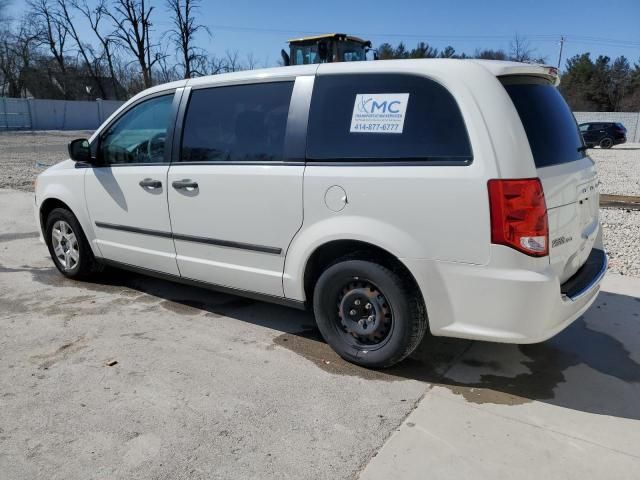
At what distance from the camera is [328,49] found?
15.5m

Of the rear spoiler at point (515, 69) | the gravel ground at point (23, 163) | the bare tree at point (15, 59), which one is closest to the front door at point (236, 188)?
the rear spoiler at point (515, 69)

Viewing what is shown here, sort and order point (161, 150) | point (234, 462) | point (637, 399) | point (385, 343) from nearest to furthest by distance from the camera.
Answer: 1. point (234, 462)
2. point (637, 399)
3. point (385, 343)
4. point (161, 150)

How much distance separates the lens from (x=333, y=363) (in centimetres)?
353

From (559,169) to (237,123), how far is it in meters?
2.18

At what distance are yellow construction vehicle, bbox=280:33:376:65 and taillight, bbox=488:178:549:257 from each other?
1321cm

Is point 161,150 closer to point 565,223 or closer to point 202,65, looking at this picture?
point 565,223

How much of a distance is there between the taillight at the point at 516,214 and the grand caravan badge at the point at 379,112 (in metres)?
0.70

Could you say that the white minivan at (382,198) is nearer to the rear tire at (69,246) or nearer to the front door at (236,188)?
the front door at (236,188)

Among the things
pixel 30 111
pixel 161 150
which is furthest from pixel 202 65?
pixel 161 150

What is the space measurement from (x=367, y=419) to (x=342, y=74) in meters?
2.10

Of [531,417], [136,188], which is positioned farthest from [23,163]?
[531,417]

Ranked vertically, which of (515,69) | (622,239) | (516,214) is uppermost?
(515,69)

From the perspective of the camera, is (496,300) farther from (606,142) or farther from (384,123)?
(606,142)

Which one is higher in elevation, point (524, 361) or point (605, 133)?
point (605, 133)
